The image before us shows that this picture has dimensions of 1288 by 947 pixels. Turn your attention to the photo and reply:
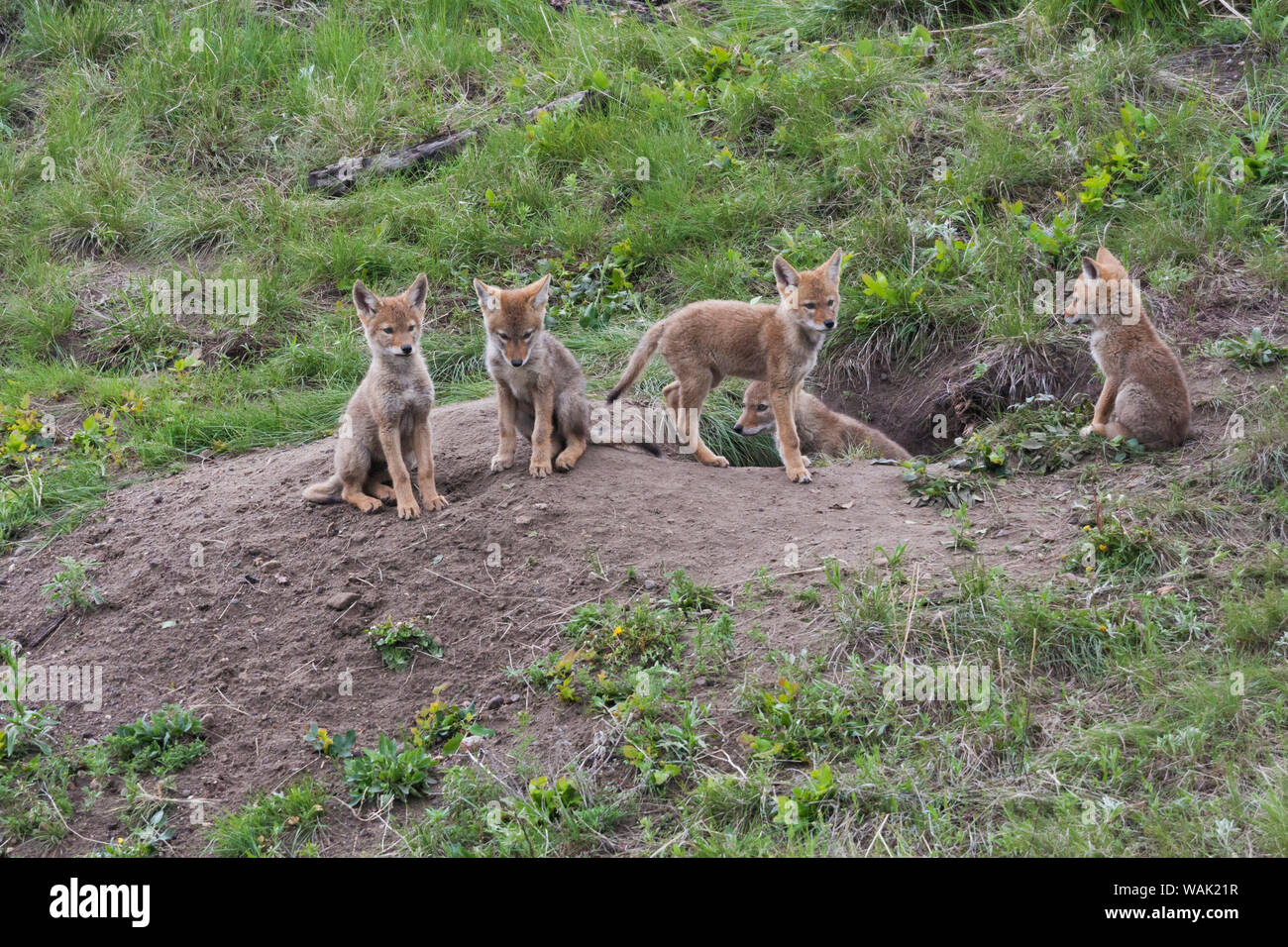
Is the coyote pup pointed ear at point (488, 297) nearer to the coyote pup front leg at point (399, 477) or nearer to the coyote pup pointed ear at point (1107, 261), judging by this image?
the coyote pup front leg at point (399, 477)

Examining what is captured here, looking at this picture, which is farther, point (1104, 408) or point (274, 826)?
point (1104, 408)

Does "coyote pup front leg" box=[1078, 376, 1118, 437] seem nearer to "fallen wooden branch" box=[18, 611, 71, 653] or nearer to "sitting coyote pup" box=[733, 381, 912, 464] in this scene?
"sitting coyote pup" box=[733, 381, 912, 464]

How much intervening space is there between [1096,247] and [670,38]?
14.5 ft

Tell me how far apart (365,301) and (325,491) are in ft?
3.50

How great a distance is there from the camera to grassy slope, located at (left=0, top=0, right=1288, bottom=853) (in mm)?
7531

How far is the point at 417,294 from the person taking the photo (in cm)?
641

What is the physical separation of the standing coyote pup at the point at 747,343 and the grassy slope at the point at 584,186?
70 cm

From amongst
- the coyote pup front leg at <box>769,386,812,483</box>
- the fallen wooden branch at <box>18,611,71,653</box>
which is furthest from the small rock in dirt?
the coyote pup front leg at <box>769,386,812,483</box>

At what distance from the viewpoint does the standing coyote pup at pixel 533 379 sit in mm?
6215

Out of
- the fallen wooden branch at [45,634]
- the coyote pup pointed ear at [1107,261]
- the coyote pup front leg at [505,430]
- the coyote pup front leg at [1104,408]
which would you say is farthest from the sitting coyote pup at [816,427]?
the fallen wooden branch at [45,634]

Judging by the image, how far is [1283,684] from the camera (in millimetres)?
4121

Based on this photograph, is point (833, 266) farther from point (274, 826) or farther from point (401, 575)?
point (274, 826)

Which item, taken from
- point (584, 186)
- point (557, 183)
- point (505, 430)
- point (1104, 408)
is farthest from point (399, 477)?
point (557, 183)

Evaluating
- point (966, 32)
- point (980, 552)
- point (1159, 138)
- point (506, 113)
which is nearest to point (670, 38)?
point (506, 113)
